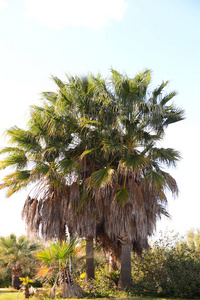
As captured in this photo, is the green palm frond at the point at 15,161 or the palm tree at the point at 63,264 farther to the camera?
the green palm frond at the point at 15,161

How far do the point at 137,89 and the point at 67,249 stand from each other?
25.0 feet

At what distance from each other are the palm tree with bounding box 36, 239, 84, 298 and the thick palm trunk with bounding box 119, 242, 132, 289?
245cm

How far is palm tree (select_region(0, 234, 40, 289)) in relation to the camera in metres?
27.8

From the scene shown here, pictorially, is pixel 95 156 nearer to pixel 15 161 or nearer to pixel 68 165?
pixel 68 165

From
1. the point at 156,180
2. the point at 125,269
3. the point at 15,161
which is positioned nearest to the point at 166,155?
the point at 156,180

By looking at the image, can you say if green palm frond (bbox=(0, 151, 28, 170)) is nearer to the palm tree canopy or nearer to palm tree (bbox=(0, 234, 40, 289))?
the palm tree canopy

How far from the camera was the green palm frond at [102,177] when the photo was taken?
15.0 meters

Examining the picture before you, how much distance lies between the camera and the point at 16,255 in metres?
27.9

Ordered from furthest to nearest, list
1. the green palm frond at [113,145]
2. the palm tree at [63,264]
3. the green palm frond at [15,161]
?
the green palm frond at [15,161] → the green palm frond at [113,145] → the palm tree at [63,264]

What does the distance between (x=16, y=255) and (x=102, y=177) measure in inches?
620

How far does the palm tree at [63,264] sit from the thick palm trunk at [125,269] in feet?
8.04

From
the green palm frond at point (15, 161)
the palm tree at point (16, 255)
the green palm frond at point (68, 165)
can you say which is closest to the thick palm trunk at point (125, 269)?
the green palm frond at point (68, 165)

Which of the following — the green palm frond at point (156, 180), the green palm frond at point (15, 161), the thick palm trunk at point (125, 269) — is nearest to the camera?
the green palm frond at point (156, 180)

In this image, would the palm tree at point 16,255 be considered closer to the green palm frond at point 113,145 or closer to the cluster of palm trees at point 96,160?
the cluster of palm trees at point 96,160
